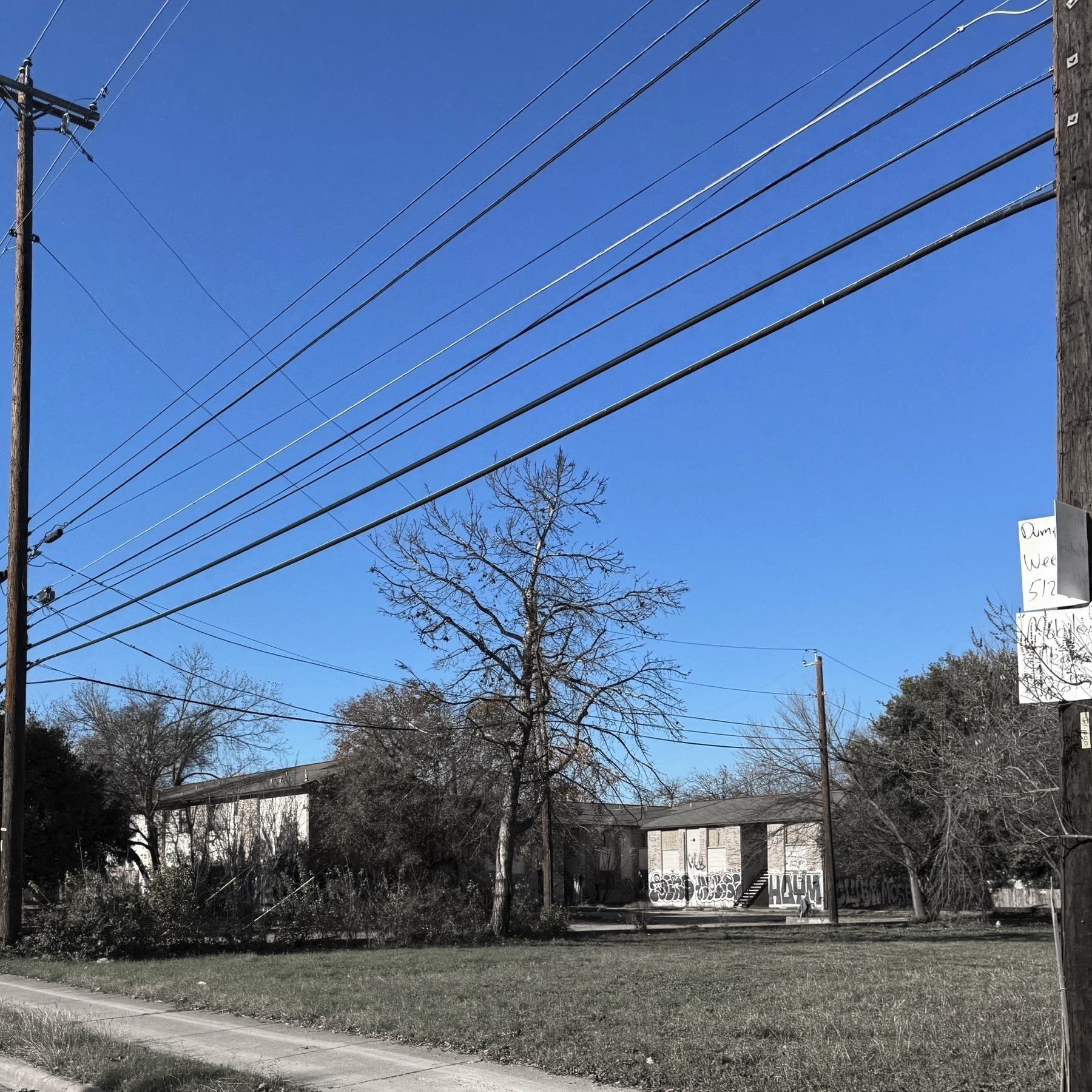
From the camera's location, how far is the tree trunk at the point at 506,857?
2519cm

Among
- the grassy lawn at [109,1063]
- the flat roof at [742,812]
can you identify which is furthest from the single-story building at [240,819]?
the flat roof at [742,812]

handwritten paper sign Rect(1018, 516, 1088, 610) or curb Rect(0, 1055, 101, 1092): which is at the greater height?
handwritten paper sign Rect(1018, 516, 1088, 610)

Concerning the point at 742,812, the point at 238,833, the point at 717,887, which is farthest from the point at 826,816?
the point at 717,887

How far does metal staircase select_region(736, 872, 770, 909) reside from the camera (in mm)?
58250

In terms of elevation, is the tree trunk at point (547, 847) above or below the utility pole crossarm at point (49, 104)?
below

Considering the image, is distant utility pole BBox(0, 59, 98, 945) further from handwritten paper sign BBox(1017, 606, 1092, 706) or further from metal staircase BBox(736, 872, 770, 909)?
metal staircase BBox(736, 872, 770, 909)

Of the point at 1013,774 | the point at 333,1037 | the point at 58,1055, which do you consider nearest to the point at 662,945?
the point at 1013,774

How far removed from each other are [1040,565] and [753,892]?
5714 cm

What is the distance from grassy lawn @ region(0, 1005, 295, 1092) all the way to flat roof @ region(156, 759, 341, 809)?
2289 centimetres

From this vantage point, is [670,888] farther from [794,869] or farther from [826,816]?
[826,816]

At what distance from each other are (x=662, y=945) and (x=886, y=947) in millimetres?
4884

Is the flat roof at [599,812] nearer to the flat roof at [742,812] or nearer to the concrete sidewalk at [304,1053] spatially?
the flat roof at [742,812]

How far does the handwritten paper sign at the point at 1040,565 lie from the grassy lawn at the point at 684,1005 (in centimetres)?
414

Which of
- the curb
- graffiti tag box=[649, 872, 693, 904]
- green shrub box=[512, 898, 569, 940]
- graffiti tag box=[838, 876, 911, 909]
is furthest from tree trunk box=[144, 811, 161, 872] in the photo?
the curb
